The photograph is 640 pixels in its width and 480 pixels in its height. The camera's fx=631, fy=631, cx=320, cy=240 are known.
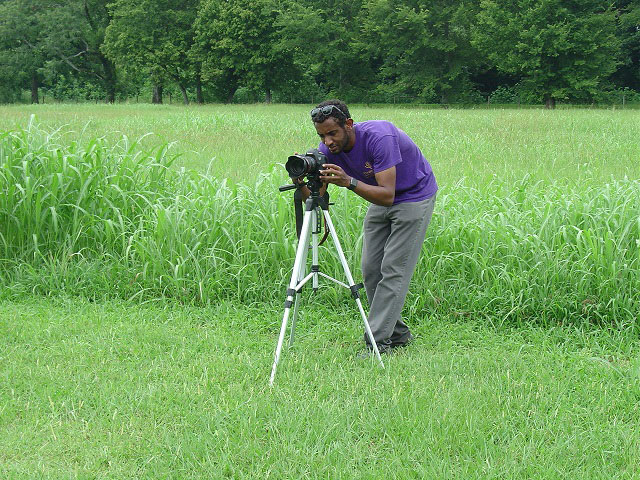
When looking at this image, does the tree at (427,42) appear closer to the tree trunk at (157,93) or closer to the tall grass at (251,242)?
the tree trunk at (157,93)

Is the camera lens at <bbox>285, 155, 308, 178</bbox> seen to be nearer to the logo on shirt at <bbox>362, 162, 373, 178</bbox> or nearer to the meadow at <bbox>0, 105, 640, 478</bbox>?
the logo on shirt at <bbox>362, 162, 373, 178</bbox>

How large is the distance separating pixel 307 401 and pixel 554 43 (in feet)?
118

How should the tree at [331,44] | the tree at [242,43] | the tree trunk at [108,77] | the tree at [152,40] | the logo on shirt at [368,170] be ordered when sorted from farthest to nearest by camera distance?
the tree trunk at [108,77], the tree at [152,40], the tree at [242,43], the tree at [331,44], the logo on shirt at [368,170]

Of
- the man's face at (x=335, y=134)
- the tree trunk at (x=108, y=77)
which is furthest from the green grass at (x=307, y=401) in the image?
the tree trunk at (x=108, y=77)

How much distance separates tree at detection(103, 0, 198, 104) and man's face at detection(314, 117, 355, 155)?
144ft

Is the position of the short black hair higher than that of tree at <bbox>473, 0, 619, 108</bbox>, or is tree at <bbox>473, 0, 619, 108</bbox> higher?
tree at <bbox>473, 0, 619, 108</bbox>

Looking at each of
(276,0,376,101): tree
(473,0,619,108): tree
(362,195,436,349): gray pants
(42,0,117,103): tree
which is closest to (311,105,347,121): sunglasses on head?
(362,195,436,349): gray pants

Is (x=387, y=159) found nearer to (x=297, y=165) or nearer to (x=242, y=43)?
(x=297, y=165)

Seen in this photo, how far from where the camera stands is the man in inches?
144

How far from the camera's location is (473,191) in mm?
6641

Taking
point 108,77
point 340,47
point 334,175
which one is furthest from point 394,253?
point 108,77

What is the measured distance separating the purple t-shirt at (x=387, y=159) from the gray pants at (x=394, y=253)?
9 cm

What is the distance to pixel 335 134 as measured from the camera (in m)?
3.67

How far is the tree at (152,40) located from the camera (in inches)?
1763
